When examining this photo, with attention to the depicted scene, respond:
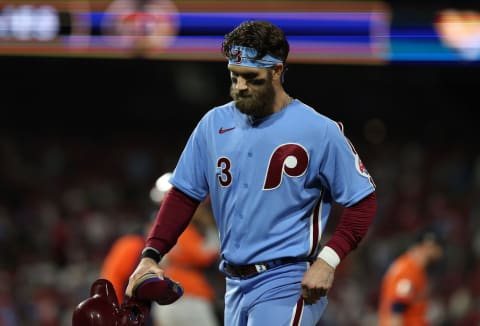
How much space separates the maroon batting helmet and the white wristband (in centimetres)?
65

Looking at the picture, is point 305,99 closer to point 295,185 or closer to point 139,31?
point 139,31

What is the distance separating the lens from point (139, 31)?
8.83m

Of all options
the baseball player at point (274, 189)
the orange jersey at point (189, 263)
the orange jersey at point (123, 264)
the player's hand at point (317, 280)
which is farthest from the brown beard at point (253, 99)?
the orange jersey at point (189, 263)

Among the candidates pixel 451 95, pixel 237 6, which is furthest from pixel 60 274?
pixel 451 95

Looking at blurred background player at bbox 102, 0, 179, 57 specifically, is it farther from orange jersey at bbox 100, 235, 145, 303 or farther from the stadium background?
orange jersey at bbox 100, 235, 145, 303

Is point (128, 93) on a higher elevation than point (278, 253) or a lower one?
lower

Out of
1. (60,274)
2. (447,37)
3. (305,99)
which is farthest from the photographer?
(305,99)

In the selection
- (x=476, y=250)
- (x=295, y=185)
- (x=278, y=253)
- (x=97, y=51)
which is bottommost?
(x=476, y=250)

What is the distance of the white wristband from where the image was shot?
10.1 ft

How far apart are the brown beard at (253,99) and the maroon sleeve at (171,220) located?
1.43ft

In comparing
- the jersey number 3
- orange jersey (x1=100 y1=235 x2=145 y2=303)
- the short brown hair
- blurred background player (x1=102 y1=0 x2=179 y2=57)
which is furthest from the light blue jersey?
blurred background player (x1=102 y1=0 x2=179 y2=57)

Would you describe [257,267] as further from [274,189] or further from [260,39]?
[260,39]

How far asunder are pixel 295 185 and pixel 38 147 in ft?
35.6

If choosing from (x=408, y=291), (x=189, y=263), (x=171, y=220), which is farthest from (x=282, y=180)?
(x=408, y=291)
